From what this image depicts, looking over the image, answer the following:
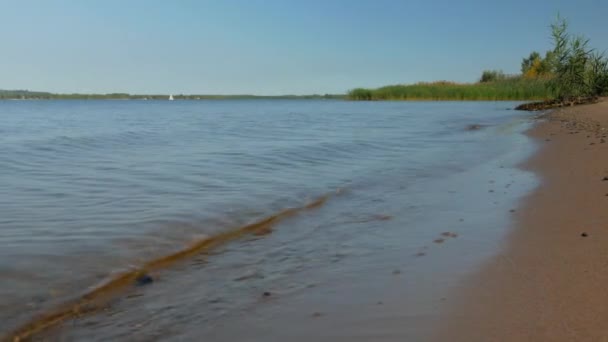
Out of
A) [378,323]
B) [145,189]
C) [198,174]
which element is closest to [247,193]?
[145,189]

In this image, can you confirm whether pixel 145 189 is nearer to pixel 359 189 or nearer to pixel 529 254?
pixel 359 189

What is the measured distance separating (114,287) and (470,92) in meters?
50.0

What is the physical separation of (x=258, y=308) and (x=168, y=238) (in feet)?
5.92

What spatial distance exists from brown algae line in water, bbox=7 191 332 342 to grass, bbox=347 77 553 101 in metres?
33.1

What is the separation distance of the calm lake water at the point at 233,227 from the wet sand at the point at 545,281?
0.21m

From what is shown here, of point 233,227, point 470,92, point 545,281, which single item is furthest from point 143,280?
point 470,92

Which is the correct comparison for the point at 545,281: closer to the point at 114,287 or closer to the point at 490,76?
the point at 114,287

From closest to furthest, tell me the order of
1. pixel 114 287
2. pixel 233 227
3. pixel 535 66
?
pixel 114 287
pixel 233 227
pixel 535 66

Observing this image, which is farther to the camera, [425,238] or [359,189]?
[359,189]

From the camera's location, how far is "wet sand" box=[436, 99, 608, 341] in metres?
2.33

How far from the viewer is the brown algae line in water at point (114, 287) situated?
2.71 m

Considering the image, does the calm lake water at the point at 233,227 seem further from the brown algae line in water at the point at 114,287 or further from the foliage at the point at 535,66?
the foliage at the point at 535,66

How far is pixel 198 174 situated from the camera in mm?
7906

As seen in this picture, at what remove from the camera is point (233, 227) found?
15.8 ft
